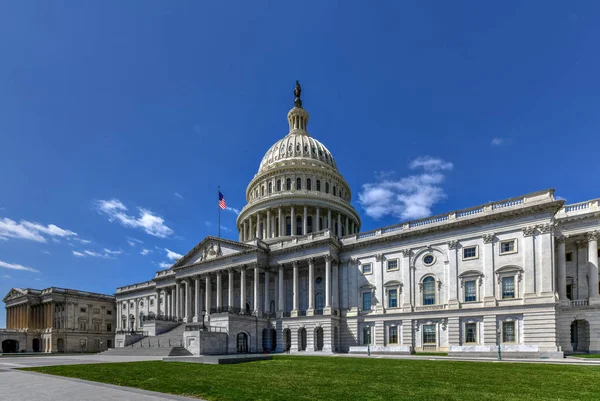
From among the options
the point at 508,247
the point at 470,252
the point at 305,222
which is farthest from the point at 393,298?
the point at 305,222

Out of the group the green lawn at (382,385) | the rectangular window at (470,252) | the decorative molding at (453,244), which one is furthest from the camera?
the decorative molding at (453,244)

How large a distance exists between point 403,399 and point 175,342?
4458 cm

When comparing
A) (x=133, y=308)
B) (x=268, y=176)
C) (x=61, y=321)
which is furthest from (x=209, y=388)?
(x=61, y=321)

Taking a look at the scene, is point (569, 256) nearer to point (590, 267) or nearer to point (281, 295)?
point (590, 267)

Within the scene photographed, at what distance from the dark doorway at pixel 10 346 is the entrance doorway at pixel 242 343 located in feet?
252

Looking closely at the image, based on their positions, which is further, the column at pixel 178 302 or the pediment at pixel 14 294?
the pediment at pixel 14 294

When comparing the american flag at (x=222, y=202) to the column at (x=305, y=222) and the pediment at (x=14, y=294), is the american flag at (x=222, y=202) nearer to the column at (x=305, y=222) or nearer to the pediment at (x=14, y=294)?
the column at (x=305, y=222)

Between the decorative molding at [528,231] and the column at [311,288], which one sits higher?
the decorative molding at [528,231]

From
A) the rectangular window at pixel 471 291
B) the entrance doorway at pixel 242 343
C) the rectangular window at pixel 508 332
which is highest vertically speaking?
the rectangular window at pixel 471 291

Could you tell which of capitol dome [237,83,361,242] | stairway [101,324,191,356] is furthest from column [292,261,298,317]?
capitol dome [237,83,361,242]

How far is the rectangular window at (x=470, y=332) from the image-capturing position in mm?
43031

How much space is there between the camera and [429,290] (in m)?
47.8

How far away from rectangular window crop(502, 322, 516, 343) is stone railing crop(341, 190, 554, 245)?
12365 millimetres

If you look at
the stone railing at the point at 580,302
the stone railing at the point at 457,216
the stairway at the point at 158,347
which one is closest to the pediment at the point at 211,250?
the stairway at the point at 158,347
